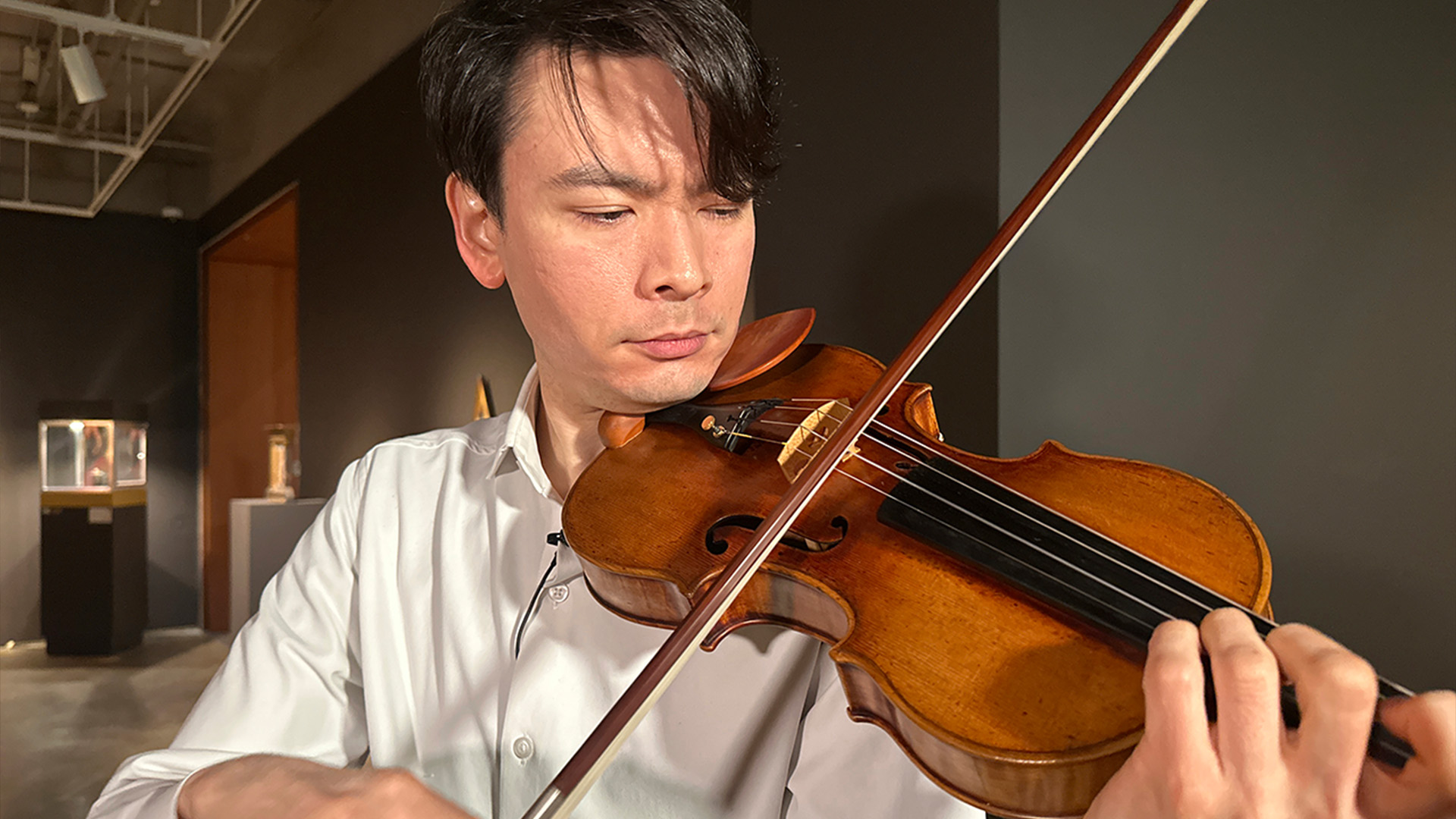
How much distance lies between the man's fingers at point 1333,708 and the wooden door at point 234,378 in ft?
22.4

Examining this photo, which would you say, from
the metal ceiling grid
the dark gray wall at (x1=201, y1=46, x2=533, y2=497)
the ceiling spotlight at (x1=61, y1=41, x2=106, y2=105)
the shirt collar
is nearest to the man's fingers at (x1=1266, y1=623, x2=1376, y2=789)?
the shirt collar

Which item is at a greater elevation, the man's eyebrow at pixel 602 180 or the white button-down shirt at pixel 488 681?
the man's eyebrow at pixel 602 180

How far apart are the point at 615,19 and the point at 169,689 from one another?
537 centimetres

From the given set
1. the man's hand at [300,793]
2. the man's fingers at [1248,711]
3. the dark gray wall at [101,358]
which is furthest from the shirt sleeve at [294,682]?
the dark gray wall at [101,358]

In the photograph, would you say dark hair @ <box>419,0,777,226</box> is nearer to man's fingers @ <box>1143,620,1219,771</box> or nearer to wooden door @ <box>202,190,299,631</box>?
man's fingers @ <box>1143,620,1219,771</box>

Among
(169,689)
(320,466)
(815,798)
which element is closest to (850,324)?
(815,798)

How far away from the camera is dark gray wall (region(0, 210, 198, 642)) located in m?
6.00

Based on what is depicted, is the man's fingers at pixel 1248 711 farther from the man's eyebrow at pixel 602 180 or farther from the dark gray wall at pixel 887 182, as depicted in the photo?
the dark gray wall at pixel 887 182

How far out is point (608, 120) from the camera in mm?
786

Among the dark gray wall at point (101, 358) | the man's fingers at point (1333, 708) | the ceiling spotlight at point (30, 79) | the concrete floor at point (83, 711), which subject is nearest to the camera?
the man's fingers at point (1333, 708)

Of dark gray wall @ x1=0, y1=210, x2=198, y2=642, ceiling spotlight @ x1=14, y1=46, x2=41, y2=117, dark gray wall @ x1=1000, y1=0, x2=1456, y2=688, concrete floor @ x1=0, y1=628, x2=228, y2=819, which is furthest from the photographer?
dark gray wall @ x1=0, y1=210, x2=198, y2=642

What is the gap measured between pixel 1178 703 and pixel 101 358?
762cm

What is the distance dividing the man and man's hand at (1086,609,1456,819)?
282mm

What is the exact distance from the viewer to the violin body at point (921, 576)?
46 centimetres
